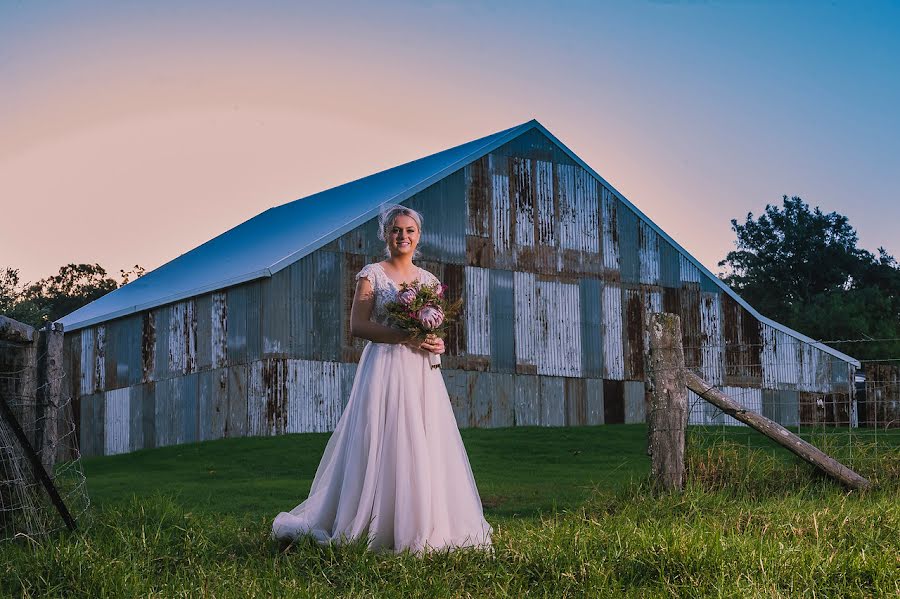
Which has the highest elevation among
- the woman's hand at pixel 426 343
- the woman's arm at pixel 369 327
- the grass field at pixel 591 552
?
the woman's arm at pixel 369 327

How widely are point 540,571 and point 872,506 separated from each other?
3.54m

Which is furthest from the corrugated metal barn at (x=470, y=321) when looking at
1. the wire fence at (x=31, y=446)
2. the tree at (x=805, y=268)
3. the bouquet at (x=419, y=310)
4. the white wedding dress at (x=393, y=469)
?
the tree at (x=805, y=268)

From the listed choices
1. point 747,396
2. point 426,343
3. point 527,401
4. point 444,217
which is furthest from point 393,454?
point 747,396

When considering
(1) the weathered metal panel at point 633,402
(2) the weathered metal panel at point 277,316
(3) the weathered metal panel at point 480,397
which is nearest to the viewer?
(2) the weathered metal panel at point 277,316

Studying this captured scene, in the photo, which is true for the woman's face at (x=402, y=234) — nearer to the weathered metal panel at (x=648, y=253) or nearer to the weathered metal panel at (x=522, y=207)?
the weathered metal panel at (x=522, y=207)

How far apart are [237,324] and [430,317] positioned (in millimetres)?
17691

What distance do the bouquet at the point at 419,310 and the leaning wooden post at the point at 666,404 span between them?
3.28 meters

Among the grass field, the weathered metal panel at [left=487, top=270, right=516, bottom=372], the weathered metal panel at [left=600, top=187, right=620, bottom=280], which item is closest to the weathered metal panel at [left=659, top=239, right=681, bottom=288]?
the weathered metal panel at [left=600, top=187, right=620, bottom=280]

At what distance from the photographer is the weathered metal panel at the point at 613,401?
28.8 metres

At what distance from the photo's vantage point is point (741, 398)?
3066 centimetres

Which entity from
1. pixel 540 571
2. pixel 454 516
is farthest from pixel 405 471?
pixel 540 571

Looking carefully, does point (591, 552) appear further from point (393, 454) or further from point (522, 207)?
point (522, 207)

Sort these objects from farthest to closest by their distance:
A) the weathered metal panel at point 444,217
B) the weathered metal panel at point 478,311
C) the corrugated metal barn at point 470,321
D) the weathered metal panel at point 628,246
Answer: the weathered metal panel at point 628,246 → the weathered metal panel at point 478,311 → the weathered metal panel at point 444,217 → the corrugated metal barn at point 470,321

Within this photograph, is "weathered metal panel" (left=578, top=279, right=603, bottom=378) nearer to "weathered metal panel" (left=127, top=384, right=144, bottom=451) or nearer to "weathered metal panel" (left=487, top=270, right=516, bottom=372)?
"weathered metal panel" (left=487, top=270, right=516, bottom=372)
